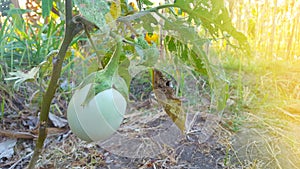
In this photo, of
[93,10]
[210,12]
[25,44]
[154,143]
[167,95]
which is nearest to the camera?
[93,10]

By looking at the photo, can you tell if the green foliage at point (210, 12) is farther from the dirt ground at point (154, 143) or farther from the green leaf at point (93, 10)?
the dirt ground at point (154, 143)

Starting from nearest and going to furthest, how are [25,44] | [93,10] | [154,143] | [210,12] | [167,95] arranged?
[93,10], [210,12], [167,95], [154,143], [25,44]

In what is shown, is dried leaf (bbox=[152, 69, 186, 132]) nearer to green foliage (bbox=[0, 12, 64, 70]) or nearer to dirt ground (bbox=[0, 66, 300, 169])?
dirt ground (bbox=[0, 66, 300, 169])

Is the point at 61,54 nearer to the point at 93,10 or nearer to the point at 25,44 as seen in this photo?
the point at 93,10

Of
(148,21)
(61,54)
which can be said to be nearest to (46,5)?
(61,54)

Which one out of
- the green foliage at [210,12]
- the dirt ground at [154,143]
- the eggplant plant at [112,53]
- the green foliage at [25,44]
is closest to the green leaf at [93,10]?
the eggplant plant at [112,53]

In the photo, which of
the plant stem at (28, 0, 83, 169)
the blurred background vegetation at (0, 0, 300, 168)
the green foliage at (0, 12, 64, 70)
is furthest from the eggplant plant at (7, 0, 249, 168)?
the green foliage at (0, 12, 64, 70)

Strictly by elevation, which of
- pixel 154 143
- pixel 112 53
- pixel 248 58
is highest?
pixel 112 53

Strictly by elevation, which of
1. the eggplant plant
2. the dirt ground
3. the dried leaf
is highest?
the eggplant plant

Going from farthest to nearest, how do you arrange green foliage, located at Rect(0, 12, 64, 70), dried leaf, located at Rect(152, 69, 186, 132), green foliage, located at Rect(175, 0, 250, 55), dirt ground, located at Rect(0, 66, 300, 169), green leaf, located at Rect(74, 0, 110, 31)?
green foliage, located at Rect(0, 12, 64, 70), dirt ground, located at Rect(0, 66, 300, 169), dried leaf, located at Rect(152, 69, 186, 132), green foliage, located at Rect(175, 0, 250, 55), green leaf, located at Rect(74, 0, 110, 31)

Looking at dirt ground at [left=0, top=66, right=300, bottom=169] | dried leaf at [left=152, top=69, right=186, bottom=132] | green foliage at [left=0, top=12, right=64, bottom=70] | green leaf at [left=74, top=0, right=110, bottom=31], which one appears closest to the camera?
green leaf at [left=74, top=0, right=110, bottom=31]

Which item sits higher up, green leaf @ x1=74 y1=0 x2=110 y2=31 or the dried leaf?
green leaf @ x1=74 y1=0 x2=110 y2=31

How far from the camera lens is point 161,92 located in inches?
24.6

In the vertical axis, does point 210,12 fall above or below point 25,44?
above
